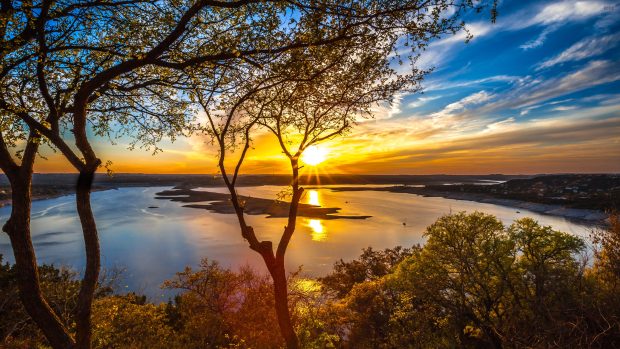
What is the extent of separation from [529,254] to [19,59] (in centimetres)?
3138

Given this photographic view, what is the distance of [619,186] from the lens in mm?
138125

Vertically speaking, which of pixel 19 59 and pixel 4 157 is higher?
pixel 19 59

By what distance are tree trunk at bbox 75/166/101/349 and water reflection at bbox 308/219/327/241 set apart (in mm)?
58213

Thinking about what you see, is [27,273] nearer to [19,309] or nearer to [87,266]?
[87,266]

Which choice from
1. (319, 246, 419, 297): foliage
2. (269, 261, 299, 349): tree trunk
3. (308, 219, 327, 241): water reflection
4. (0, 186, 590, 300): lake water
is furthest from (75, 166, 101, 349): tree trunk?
(308, 219, 327, 241): water reflection

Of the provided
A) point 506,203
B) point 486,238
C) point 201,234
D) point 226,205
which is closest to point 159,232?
point 201,234

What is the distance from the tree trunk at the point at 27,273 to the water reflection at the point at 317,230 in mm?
58471

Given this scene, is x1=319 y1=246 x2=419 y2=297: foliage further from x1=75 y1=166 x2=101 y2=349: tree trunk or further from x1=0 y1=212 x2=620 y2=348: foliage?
x1=75 y1=166 x2=101 y2=349: tree trunk

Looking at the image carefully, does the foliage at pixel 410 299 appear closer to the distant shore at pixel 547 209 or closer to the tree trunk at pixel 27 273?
the tree trunk at pixel 27 273

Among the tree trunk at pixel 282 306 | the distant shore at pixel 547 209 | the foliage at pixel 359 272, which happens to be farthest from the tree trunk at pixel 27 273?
the distant shore at pixel 547 209

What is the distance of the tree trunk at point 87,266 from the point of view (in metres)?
7.47

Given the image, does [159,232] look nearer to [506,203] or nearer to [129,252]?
[129,252]

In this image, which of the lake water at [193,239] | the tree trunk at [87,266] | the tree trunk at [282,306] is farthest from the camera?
the lake water at [193,239]

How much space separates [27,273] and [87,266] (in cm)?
113
